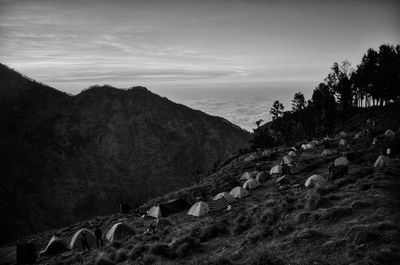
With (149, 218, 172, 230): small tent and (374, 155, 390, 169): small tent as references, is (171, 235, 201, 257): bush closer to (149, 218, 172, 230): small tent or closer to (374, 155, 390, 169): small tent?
(149, 218, 172, 230): small tent

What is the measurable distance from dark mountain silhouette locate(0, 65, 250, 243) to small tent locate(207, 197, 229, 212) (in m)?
48.5

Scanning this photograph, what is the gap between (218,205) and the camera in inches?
1011

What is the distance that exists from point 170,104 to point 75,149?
3976cm

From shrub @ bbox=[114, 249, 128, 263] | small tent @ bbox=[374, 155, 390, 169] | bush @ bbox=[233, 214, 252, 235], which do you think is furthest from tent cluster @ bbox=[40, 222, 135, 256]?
small tent @ bbox=[374, 155, 390, 169]

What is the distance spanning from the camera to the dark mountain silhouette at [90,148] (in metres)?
66.8

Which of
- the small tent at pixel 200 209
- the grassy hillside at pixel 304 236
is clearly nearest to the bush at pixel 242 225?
the grassy hillside at pixel 304 236

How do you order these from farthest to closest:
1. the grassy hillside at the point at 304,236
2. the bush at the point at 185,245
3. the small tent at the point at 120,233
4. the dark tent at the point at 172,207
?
the dark tent at the point at 172,207 < the small tent at the point at 120,233 < the bush at the point at 185,245 < the grassy hillside at the point at 304,236

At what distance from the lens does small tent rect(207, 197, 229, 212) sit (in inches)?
996

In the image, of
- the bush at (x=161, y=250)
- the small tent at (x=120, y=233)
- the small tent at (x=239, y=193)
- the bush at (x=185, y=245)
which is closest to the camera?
the bush at (x=185, y=245)

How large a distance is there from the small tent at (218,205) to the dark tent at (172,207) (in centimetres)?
447

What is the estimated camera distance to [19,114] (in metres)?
86.1

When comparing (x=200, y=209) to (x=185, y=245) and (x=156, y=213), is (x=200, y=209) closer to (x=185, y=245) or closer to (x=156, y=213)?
(x=156, y=213)

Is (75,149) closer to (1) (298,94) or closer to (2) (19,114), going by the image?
(2) (19,114)

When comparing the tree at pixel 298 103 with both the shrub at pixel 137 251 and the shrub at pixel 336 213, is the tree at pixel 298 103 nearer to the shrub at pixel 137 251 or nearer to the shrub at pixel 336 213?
the shrub at pixel 336 213
